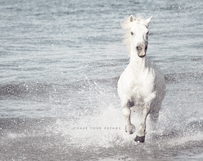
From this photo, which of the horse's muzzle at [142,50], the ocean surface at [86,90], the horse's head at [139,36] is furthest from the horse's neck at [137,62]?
the ocean surface at [86,90]

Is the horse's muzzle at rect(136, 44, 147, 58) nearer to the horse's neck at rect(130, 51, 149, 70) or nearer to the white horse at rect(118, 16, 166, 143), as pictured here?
the white horse at rect(118, 16, 166, 143)

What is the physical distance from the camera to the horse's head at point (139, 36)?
310 inches

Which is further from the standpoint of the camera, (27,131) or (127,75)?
(27,131)

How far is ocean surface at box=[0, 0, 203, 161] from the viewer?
878cm

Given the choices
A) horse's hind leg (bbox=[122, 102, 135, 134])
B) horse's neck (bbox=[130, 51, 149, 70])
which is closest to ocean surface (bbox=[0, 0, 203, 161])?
horse's hind leg (bbox=[122, 102, 135, 134])

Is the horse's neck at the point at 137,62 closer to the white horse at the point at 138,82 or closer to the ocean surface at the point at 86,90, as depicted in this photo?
the white horse at the point at 138,82

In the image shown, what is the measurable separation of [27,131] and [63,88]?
3512mm

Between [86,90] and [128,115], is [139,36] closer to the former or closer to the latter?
[128,115]

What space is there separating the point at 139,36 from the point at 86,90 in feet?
17.2

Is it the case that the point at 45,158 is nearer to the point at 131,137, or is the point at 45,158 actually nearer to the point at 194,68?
the point at 131,137

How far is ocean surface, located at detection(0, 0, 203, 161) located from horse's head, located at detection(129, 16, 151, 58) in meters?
1.49

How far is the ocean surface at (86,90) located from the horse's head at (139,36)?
4.89 feet

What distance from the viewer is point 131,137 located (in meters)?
9.15

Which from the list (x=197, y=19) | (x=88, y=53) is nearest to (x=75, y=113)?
(x=88, y=53)
